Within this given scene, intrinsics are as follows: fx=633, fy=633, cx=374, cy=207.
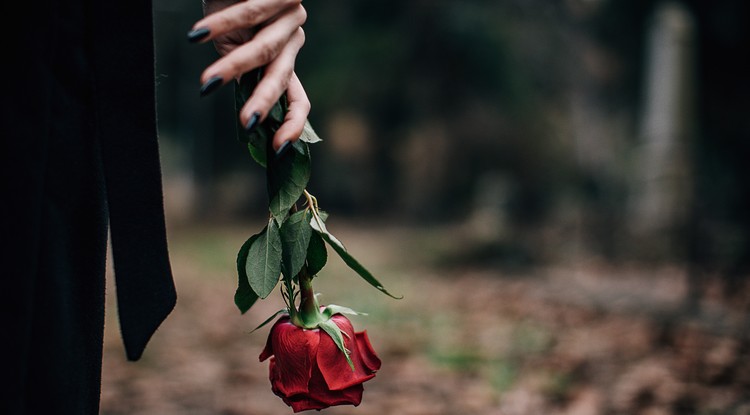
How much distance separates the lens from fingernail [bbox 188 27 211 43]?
0.78m

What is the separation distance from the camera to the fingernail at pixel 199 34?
78cm

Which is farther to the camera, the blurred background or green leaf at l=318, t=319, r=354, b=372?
the blurred background

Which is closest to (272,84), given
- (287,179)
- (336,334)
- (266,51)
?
(266,51)

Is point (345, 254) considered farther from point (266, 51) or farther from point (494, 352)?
point (494, 352)

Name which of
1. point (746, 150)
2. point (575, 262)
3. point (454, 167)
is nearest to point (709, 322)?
point (575, 262)

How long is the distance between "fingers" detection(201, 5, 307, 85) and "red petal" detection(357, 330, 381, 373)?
43 cm

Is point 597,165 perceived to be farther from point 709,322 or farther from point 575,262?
point 709,322

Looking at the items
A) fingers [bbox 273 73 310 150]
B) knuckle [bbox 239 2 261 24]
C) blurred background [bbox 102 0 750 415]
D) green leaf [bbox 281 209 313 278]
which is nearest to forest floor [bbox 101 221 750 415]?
blurred background [bbox 102 0 750 415]

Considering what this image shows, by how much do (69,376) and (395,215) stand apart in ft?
50.5

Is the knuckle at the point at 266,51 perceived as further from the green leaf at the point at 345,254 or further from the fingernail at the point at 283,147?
the green leaf at the point at 345,254

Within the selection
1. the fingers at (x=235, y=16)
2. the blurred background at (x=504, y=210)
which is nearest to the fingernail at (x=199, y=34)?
the fingers at (x=235, y=16)

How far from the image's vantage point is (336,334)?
90 cm

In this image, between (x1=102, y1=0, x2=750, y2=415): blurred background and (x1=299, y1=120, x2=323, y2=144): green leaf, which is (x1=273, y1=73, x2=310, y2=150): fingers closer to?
(x1=299, y1=120, x2=323, y2=144): green leaf

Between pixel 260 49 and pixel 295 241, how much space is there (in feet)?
0.88
